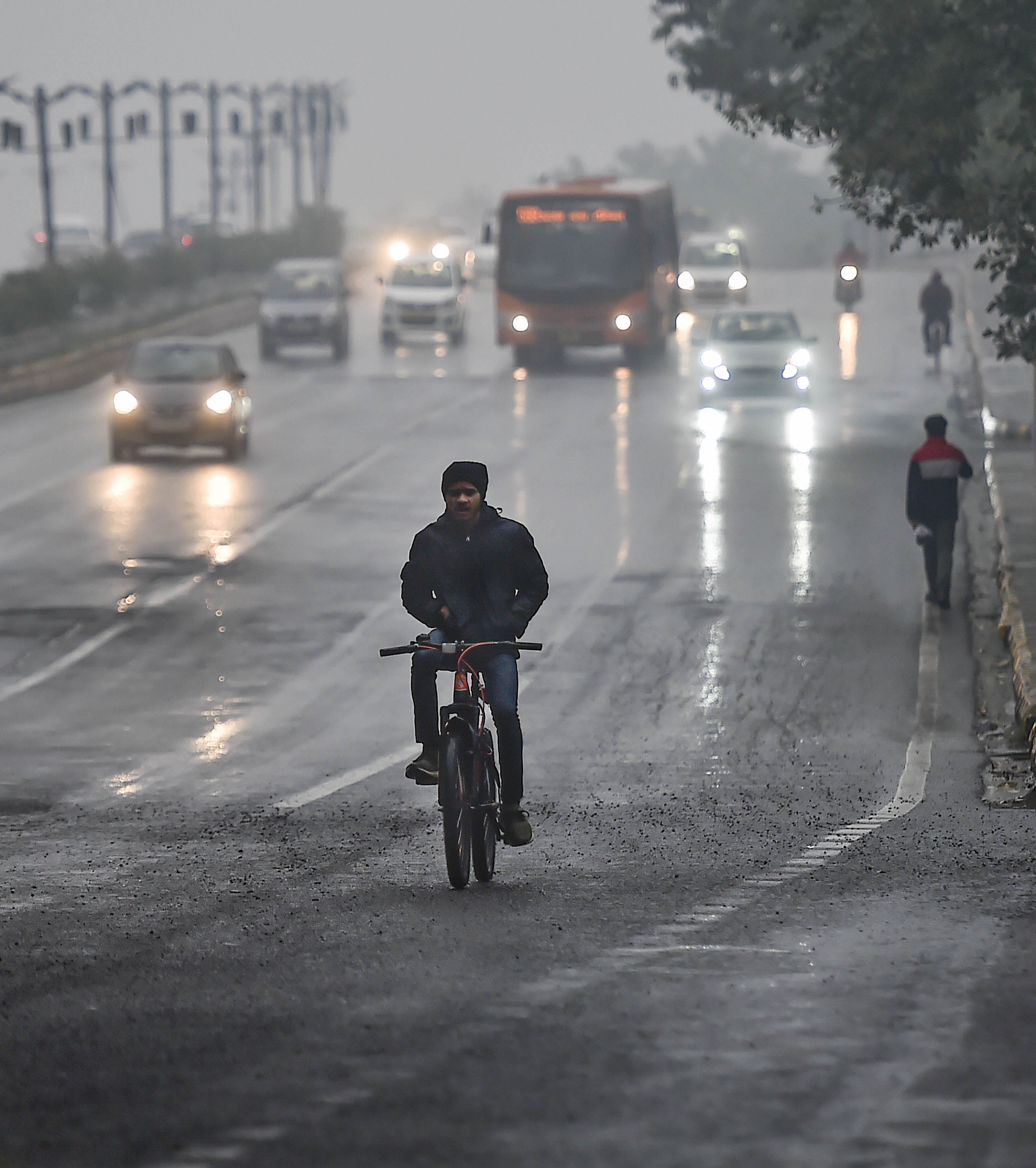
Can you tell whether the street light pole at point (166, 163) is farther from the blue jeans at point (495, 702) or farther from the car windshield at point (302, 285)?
the blue jeans at point (495, 702)

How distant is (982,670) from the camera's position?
17875 mm

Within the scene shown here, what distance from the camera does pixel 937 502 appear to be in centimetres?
2069

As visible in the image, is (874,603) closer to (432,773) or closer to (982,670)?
(982,670)

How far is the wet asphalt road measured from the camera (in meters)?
5.65

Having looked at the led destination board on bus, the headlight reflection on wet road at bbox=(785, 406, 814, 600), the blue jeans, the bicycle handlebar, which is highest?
the led destination board on bus

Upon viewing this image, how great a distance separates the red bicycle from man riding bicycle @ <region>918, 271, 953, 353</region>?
36.9 m

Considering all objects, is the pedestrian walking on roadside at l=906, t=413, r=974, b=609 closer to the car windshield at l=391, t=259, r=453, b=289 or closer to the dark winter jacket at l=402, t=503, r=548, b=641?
the dark winter jacket at l=402, t=503, r=548, b=641

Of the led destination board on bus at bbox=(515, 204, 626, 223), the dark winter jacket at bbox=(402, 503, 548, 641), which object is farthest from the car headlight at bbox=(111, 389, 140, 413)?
the dark winter jacket at bbox=(402, 503, 548, 641)

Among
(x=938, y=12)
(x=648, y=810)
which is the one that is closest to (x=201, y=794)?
(x=648, y=810)

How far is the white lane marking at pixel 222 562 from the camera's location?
58.2ft

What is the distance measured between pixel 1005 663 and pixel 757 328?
22.3 m

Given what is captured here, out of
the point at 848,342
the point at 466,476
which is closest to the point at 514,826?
the point at 466,476

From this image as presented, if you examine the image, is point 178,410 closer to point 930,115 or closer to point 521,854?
point 930,115

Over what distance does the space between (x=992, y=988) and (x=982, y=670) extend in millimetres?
11322
